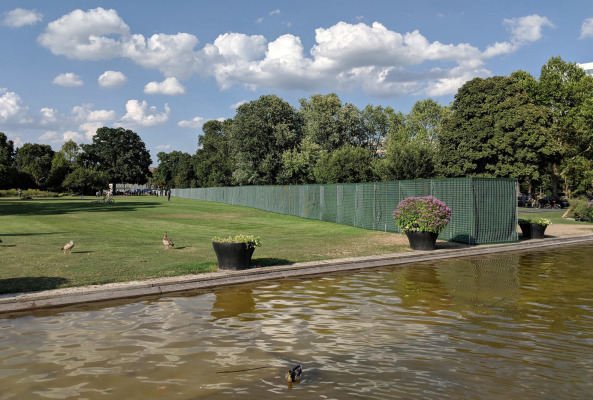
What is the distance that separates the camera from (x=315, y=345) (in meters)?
5.97

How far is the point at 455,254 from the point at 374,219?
8384 mm

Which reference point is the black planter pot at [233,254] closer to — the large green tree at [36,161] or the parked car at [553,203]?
the parked car at [553,203]

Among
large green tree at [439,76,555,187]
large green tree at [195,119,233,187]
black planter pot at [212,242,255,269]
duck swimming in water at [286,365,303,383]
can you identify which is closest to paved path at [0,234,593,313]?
black planter pot at [212,242,255,269]

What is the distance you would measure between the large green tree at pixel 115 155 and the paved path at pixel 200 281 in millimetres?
119454

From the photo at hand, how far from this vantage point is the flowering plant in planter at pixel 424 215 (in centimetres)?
1524

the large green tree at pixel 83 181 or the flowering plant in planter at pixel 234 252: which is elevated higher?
the large green tree at pixel 83 181

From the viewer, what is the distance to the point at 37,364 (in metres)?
5.34

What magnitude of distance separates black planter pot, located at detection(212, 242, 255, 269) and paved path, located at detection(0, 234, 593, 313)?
33cm

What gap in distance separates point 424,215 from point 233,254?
7.55m

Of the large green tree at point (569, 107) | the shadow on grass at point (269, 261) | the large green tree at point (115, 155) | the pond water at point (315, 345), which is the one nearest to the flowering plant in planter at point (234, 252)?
the shadow on grass at point (269, 261)

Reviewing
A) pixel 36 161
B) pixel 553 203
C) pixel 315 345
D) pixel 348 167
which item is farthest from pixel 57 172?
pixel 315 345

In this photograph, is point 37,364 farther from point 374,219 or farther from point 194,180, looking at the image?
point 194,180

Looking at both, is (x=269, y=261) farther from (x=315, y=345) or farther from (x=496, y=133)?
(x=496, y=133)

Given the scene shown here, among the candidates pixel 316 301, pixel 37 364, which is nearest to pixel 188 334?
pixel 37 364
